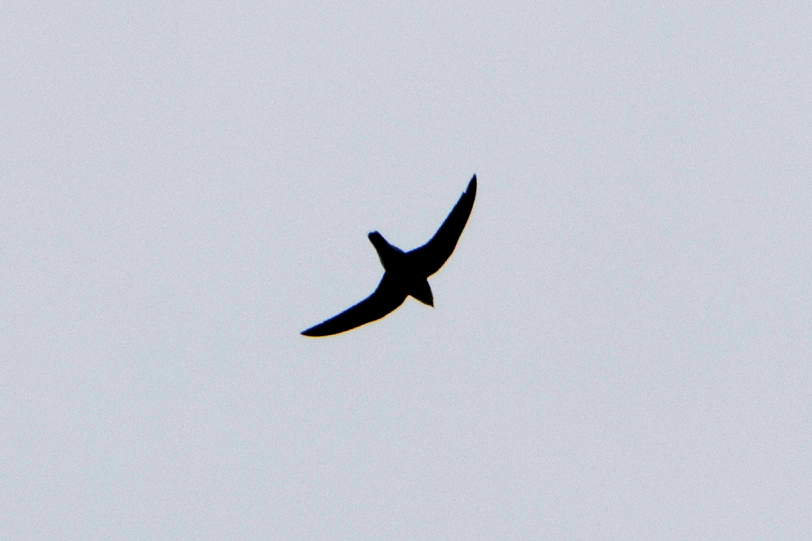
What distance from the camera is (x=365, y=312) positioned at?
19.3 metres

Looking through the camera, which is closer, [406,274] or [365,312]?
[406,274]

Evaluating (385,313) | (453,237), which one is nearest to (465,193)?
(453,237)

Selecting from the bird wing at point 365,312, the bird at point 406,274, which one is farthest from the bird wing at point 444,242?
the bird wing at point 365,312

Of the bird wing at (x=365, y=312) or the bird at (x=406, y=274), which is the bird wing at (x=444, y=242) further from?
the bird wing at (x=365, y=312)

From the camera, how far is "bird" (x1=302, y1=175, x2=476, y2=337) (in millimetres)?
18844

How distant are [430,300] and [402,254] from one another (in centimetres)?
117

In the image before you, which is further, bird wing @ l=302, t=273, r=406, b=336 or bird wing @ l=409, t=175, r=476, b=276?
bird wing @ l=302, t=273, r=406, b=336

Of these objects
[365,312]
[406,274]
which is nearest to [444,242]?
[406,274]

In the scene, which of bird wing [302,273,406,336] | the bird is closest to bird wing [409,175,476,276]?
the bird

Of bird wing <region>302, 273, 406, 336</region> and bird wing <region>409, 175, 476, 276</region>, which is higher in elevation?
bird wing <region>409, 175, 476, 276</region>

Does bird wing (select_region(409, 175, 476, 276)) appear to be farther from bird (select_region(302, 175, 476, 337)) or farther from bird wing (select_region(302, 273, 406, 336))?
bird wing (select_region(302, 273, 406, 336))

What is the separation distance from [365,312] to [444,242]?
1.86m

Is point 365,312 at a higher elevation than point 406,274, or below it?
below

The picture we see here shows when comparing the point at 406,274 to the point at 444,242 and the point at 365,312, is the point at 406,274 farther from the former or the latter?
the point at 365,312
